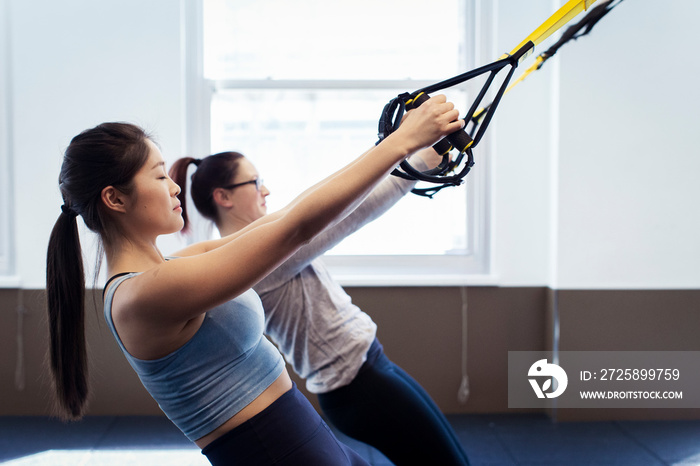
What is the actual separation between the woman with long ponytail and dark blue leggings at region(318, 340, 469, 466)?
1.10 ft

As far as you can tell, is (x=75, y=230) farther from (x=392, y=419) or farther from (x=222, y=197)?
(x=392, y=419)

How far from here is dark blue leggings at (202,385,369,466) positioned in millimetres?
955

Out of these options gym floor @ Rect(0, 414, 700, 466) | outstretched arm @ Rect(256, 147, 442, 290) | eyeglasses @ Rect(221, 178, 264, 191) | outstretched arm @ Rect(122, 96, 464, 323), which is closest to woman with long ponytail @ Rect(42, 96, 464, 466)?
outstretched arm @ Rect(122, 96, 464, 323)

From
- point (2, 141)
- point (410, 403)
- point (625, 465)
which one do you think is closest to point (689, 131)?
point (625, 465)

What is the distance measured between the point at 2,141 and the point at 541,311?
10.6 ft

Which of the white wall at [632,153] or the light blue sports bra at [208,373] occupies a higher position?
the white wall at [632,153]

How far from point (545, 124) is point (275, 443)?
269 centimetres

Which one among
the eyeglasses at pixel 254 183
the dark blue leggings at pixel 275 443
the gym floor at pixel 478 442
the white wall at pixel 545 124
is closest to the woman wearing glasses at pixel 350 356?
the eyeglasses at pixel 254 183

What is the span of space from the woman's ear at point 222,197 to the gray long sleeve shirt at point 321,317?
342 millimetres

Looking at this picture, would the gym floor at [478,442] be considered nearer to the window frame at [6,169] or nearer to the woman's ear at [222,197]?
the window frame at [6,169]

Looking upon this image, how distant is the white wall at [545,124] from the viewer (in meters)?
2.99

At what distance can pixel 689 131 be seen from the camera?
302 cm

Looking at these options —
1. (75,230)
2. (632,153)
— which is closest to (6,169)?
(75,230)

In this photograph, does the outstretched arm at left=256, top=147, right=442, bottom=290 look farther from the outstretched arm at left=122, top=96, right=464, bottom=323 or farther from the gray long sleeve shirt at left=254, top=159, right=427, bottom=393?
the outstretched arm at left=122, top=96, right=464, bottom=323
